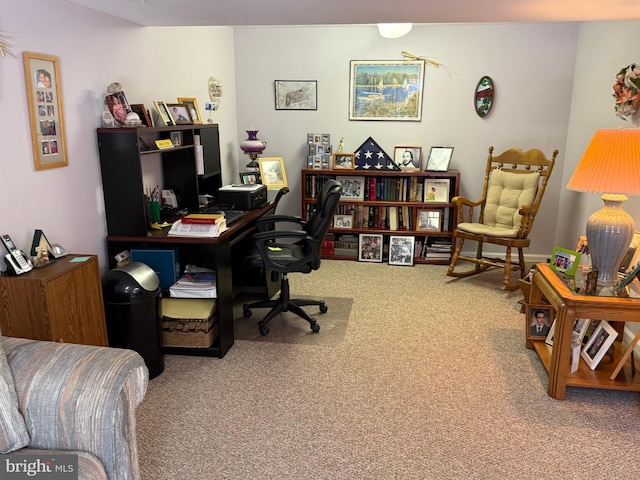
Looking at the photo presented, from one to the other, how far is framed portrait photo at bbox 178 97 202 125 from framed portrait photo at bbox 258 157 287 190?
1109 mm

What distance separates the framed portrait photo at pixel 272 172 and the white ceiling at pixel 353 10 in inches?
78.2

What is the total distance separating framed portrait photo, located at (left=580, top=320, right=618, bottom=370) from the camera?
8.54ft

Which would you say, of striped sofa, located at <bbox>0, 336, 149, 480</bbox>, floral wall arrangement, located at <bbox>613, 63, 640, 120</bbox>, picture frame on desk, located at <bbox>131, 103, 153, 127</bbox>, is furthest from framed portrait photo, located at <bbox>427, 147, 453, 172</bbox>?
striped sofa, located at <bbox>0, 336, 149, 480</bbox>

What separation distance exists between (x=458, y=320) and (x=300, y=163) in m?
2.51

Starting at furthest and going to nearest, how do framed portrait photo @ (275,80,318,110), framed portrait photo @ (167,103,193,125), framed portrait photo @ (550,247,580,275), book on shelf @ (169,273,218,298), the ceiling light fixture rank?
framed portrait photo @ (275,80,318,110) < the ceiling light fixture < framed portrait photo @ (167,103,193,125) < book on shelf @ (169,273,218,298) < framed portrait photo @ (550,247,580,275)

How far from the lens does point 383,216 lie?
5.08 metres

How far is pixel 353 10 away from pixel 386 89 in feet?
7.60

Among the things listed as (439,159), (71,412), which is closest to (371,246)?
(439,159)

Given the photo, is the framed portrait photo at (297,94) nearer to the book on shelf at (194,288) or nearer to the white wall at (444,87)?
the white wall at (444,87)

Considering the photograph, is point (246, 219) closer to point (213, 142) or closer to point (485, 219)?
point (213, 142)

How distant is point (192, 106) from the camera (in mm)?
3941

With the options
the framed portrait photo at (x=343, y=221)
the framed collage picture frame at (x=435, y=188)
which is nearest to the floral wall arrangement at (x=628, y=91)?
the framed collage picture frame at (x=435, y=188)

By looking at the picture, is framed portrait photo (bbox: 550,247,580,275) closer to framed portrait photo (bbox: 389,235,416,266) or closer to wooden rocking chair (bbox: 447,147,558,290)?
wooden rocking chair (bbox: 447,147,558,290)

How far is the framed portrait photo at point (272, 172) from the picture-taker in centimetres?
504
